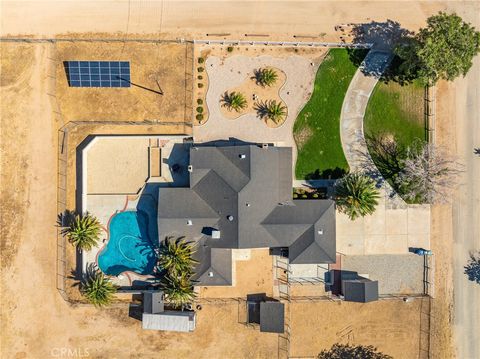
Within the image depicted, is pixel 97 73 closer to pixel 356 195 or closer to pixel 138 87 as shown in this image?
pixel 138 87

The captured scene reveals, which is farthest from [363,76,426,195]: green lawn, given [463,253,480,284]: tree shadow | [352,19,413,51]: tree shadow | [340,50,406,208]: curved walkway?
[463,253,480,284]: tree shadow

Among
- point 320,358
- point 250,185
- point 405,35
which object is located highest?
point 405,35

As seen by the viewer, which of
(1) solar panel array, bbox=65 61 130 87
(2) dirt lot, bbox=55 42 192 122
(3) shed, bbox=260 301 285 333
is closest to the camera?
(3) shed, bbox=260 301 285 333

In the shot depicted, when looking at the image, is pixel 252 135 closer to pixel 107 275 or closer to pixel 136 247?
pixel 136 247

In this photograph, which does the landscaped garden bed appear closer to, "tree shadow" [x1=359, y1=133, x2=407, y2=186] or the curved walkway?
the curved walkway

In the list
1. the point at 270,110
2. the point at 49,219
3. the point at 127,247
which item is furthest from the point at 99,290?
the point at 270,110

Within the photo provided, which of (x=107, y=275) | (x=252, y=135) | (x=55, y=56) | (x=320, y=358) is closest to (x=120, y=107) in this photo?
(x=55, y=56)
